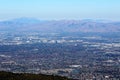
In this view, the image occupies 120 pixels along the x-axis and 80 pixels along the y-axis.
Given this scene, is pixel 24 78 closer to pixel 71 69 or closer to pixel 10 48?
pixel 71 69

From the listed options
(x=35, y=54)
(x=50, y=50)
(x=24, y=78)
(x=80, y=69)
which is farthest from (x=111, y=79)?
(x=50, y=50)

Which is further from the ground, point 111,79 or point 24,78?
point 24,78

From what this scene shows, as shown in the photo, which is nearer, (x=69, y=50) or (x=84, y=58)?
(x=84, y=58)

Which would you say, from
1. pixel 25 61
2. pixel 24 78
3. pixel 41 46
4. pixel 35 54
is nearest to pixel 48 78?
pixel 24 78

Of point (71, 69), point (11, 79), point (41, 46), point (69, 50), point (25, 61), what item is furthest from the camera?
point (41, 46)

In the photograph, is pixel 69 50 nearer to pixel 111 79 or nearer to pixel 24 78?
pixel 111 79

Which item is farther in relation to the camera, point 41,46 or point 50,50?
point 41,46

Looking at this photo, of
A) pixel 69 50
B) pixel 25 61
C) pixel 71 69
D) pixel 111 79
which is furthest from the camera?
pixel 69 50

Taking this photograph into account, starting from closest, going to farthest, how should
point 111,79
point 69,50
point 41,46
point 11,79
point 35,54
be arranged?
point 11,79 < point 111,79 < point 35,54 < point 69,50 < point 41,46

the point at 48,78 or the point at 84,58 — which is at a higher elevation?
the point at 48,78
